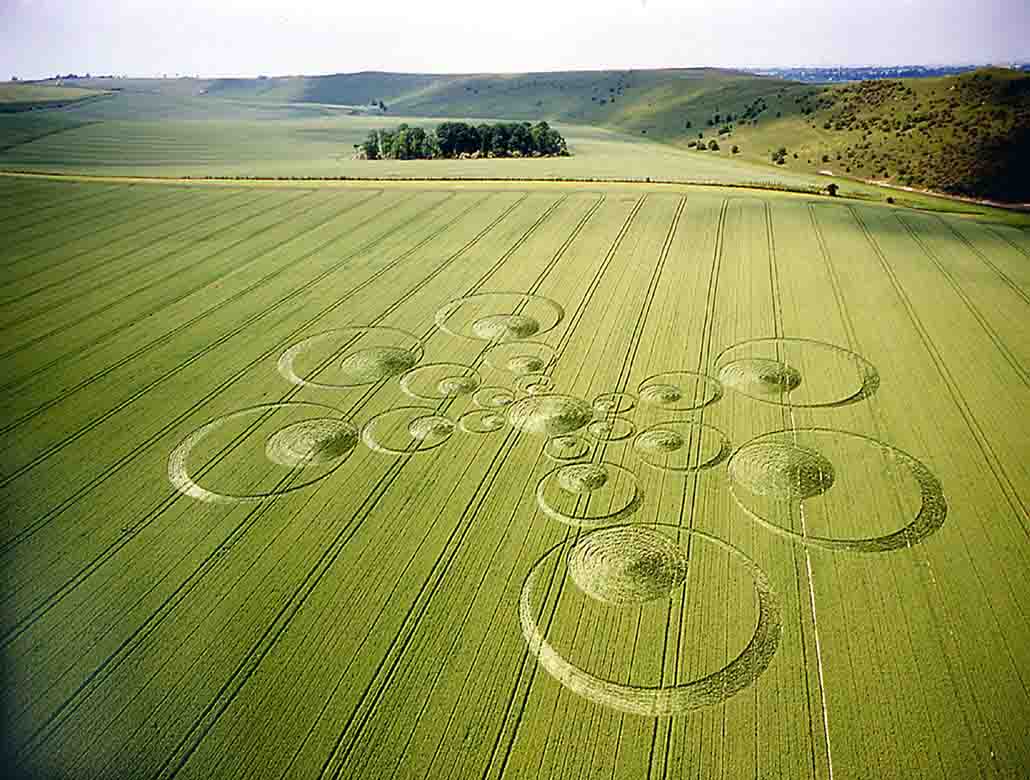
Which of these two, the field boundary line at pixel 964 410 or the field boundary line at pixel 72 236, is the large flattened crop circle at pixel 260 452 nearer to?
the field boundary line at pixel 964 410

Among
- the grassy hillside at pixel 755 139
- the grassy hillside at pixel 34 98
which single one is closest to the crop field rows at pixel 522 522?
the grassy hillside at pixel 755 139

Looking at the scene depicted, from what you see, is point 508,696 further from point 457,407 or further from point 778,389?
point 778,389

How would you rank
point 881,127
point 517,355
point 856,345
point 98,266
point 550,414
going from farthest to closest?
point 881,127 → point 98,266 → point 856,345 → point 517,355 → point 550,414

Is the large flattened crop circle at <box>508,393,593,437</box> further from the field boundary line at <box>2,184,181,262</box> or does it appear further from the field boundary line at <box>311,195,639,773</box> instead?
the field boundary line at <box>2,184,181,262</box>

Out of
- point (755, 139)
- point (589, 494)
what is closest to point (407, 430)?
point (589, 494)

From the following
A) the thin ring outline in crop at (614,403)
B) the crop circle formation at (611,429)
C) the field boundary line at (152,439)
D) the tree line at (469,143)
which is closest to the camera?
the field boundary line at (152,439)

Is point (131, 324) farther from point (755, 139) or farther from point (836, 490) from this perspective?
point (755, 139)
